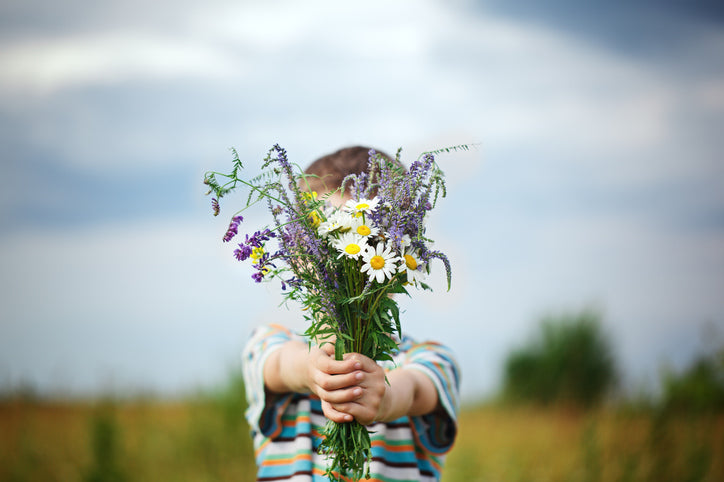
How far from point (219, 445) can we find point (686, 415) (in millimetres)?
6465

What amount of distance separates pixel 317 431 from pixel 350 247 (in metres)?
1.13

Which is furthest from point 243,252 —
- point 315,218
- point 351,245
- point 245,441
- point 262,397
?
point 245,441

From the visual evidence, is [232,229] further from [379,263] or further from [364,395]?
[364,395]

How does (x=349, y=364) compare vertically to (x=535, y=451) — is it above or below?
above

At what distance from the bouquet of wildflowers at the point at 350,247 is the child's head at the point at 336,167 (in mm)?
657

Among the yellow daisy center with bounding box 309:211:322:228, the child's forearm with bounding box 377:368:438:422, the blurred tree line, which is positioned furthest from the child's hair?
the blurred tree line

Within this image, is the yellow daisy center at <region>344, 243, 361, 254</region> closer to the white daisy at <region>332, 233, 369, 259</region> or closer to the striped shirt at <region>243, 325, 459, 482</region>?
the white daisy at <region>332, 233, 369, 259</region>

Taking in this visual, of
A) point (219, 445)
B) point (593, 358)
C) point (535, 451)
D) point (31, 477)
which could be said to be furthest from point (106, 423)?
point (593, 358)

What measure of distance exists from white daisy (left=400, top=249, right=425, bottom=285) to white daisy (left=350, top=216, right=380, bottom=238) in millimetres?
131

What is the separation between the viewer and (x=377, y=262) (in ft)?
6.14

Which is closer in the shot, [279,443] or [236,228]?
[236,228]

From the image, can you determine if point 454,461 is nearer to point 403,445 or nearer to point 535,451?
point 535,451

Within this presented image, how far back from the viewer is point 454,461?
773cm

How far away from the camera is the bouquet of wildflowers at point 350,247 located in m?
1.93
